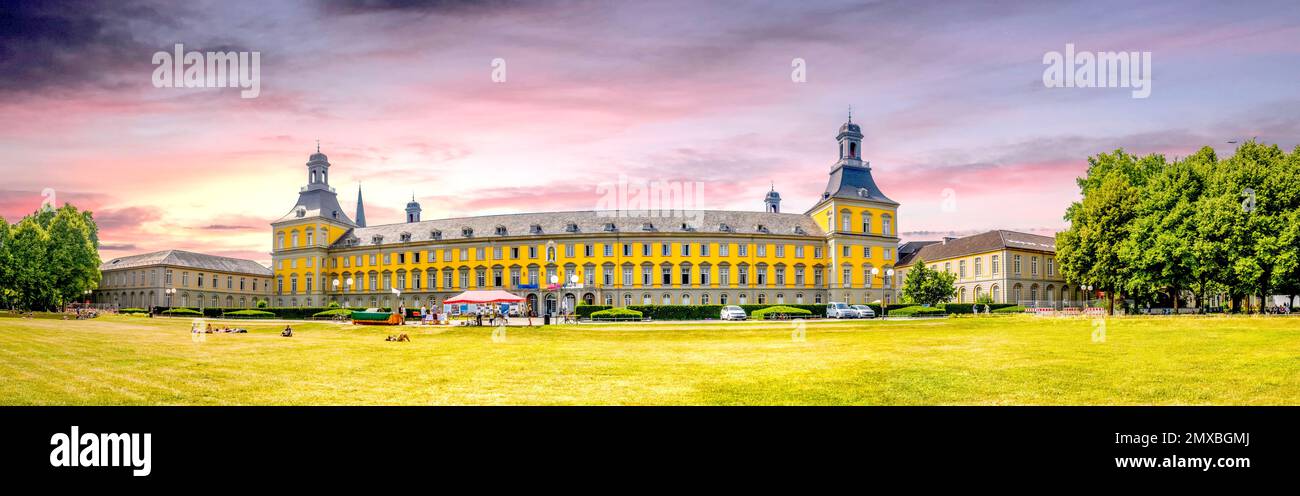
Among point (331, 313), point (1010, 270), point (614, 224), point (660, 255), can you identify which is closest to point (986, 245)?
point (1010, 270)

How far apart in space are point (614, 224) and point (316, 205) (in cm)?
4528

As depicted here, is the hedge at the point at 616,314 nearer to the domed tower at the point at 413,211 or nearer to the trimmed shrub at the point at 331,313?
the trimmed shrub at the point at 331,313

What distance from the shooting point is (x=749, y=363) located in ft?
56.4

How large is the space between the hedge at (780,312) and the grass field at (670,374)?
31478 mm

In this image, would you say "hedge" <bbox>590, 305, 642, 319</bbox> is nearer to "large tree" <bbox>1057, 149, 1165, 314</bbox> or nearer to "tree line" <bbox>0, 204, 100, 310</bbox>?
"large tree" <bbox>1057, 149, 1165, 314</bbox>

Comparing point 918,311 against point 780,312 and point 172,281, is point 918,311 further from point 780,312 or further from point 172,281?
point 172,281

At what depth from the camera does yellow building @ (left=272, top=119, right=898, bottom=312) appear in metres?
79.4

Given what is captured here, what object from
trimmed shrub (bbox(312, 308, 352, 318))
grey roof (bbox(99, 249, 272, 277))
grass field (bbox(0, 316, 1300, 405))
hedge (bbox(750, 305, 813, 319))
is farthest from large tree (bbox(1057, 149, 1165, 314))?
grey roof (bbox(99, 249, 272, 277))

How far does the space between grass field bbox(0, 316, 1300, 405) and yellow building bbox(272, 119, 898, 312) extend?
5597 centimetres

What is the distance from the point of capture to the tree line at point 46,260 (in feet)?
181

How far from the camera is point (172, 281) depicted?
8575 centimetres
